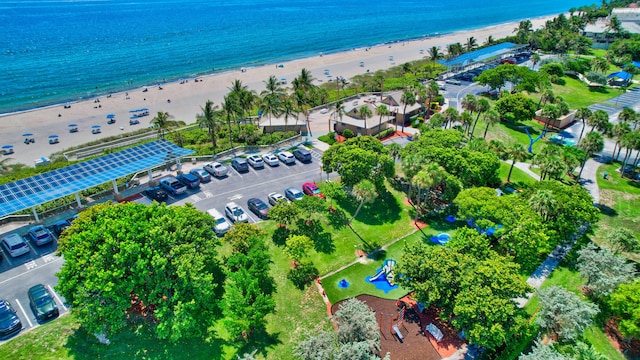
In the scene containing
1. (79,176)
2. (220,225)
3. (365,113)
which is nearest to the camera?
(220,225)

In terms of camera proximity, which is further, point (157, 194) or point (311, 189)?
point (311, 189)

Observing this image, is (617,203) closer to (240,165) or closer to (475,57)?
(240,165)

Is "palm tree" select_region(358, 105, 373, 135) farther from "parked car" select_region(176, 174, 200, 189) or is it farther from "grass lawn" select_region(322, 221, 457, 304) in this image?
"parked car" select_region(176, 174, 200, 189)

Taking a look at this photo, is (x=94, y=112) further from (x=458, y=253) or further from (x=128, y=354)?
(x=458, y=253)

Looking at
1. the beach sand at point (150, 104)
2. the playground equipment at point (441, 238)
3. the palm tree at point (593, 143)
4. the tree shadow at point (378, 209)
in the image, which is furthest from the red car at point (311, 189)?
the beach sand at point (150, 104)

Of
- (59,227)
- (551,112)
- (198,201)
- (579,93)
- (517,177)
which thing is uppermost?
(59,227)

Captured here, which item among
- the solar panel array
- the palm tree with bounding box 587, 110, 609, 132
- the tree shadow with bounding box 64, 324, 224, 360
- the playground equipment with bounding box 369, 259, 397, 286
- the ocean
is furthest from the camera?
the ocean

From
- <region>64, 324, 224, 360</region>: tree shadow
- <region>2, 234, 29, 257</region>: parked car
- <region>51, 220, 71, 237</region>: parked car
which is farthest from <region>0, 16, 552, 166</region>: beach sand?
<region>64, 324, 224, 360</region>: tree shadow

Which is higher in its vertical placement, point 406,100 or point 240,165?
point 240,165

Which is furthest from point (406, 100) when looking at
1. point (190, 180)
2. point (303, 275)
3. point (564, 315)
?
point (564, 315)
